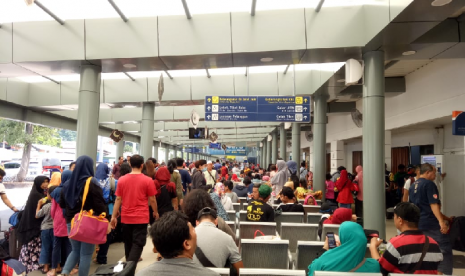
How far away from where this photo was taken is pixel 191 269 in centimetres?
159

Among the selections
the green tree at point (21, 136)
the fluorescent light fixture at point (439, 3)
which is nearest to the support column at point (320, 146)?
the fluorescent light fixture at point (439, 3)

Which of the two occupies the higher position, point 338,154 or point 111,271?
point 338,154

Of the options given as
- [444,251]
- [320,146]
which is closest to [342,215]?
[444,251]

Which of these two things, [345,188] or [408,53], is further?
[345,188]

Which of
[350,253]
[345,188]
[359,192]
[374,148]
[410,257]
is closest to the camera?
[350,253]

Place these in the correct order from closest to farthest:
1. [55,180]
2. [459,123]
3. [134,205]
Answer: [134,205] → [55,180] → [459,123]

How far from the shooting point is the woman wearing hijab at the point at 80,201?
397 cm

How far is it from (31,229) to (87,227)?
193 cm

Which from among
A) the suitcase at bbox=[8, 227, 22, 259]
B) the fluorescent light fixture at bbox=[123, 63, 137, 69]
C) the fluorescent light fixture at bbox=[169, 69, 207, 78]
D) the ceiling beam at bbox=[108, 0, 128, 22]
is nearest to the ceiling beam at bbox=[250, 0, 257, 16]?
the ceiling beam at bbox=[108, 0, 128, 22]

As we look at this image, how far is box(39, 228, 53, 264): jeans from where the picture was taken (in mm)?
5008

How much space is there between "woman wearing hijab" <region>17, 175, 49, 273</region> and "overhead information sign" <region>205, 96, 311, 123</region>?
17.7 ft

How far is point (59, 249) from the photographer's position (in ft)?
16.1

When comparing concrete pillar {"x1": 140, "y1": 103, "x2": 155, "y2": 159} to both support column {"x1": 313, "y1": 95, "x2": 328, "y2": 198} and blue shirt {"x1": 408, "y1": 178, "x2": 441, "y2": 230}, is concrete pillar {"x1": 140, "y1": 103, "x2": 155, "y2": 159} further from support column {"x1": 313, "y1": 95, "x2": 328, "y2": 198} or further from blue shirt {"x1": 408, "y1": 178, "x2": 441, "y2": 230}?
blue shirt {"x1": 408, "y1": 178, "x2": 441, "y2": 230}

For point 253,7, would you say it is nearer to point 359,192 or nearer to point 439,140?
point 359,192
